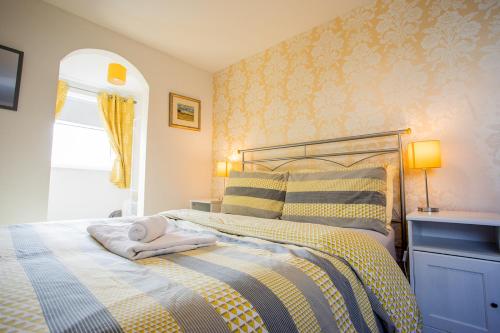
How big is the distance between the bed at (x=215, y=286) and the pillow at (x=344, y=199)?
0.39 meters

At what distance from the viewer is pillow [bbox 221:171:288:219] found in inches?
78.5

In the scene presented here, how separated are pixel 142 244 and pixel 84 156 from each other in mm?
3777

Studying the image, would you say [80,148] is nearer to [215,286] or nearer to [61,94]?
[61,94]

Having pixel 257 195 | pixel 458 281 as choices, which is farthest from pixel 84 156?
pixel 458 281

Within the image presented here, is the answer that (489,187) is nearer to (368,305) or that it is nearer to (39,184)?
(368,305)

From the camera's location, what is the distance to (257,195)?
2.10m

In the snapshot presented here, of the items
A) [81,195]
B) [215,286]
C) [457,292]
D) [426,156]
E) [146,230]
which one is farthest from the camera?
[81,195]

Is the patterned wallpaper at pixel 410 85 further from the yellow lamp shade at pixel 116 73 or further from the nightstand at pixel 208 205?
the yellow lamp shade at pixel 116 73

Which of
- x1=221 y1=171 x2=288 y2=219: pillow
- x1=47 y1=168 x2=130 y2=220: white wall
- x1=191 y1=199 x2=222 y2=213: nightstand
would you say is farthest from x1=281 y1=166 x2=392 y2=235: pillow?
x1=47 y1=168 x2=130 y2=220: white wall

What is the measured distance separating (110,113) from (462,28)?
14.2ft

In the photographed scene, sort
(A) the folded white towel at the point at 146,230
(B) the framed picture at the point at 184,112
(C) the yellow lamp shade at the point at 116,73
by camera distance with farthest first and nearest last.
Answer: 1. (B) the framed picture at the point at 184,112
2. (C) the yellow lamp shade at the point at 116,73
3. (A) the folded white towel at the point at 146,230

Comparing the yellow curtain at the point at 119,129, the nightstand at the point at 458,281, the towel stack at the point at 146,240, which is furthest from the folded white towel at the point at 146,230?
the yellow curtain at the point at 119,129

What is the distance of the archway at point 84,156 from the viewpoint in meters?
3.53

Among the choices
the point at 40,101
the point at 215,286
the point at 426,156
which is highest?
the point at 40,101
